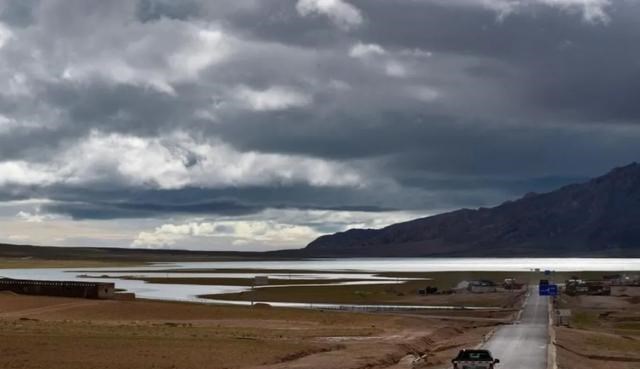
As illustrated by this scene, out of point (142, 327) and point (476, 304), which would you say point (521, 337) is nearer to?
point (142, 327)

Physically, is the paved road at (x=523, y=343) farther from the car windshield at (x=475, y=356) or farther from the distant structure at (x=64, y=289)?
the distant structure at (x=64, y=289)

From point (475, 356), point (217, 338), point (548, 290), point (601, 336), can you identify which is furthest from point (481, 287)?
point (475, 356)

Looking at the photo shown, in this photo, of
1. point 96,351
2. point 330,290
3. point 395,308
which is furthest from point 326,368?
point 330,290

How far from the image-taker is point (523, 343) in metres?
75.6

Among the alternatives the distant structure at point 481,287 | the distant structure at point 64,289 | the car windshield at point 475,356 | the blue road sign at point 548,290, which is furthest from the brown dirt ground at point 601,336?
the distant structure at point 64,289

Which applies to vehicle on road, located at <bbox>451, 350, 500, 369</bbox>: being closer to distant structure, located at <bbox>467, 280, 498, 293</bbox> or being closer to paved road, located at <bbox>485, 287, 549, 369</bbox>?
paved road, located at <bbox>485, 287, 549, 369</bbox>

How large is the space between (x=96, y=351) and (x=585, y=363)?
31.9m

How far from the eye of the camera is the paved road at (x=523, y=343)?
5988cm

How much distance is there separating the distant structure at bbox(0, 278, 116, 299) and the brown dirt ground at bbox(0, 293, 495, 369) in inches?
371

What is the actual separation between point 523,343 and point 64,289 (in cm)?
7817

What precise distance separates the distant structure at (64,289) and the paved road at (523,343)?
54035mm

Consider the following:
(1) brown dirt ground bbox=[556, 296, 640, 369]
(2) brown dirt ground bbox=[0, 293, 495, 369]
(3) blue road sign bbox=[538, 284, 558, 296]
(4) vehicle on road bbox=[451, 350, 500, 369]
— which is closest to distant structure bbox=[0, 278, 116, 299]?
(2) brown dirt ground bbox=[0, 293, 495, 369]

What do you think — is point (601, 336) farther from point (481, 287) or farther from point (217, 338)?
point (481, 287)

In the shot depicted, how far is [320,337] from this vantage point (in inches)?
3105
